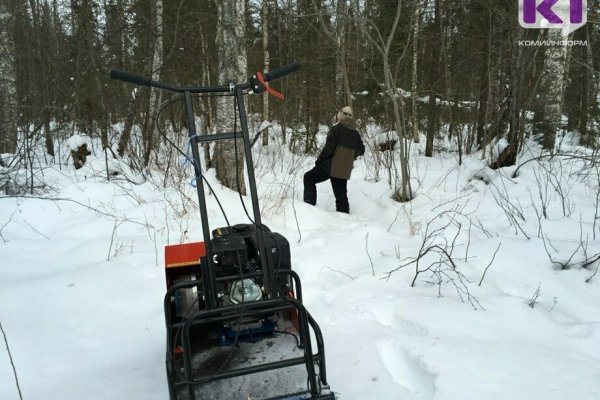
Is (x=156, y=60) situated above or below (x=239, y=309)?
above

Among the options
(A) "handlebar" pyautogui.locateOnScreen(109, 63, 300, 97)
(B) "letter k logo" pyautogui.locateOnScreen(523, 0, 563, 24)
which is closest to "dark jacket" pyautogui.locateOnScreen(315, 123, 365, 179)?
(A) "handlebar" pyautogui.locateOnScreen(109, 63, 300, 97)

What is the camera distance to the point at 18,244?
175 inches

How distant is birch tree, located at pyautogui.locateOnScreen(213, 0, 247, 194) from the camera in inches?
201

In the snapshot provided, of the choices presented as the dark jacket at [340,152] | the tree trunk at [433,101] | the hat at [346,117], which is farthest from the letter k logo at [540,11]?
the dark jacket at [340,152]

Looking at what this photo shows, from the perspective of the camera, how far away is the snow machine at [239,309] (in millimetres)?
1770

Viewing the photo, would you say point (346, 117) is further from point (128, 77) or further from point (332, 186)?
point (128, 77)

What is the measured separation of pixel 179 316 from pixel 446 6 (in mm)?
11165

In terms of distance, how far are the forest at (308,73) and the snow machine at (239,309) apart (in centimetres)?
332

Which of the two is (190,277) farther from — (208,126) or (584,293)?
(208,126)

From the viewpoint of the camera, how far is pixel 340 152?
5.85 m

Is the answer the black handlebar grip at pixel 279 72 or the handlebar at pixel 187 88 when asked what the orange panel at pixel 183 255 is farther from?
the black handlebar grip at pixel 279 72

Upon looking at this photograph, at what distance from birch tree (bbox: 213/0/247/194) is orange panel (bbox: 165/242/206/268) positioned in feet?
8.24

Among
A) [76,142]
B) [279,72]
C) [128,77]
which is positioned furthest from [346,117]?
[76,142]

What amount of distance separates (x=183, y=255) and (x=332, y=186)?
382 cm
